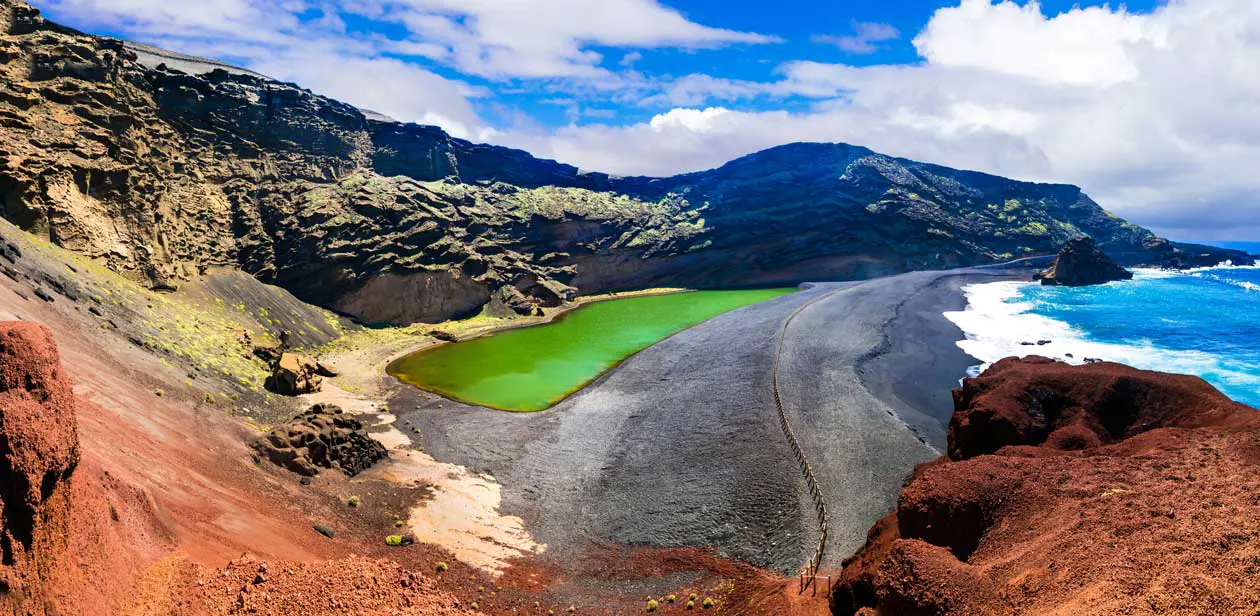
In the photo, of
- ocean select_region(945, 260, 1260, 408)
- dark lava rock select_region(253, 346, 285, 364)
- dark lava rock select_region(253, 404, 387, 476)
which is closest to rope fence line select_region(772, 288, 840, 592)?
ocean select_region(945, 260, 1260, 408)

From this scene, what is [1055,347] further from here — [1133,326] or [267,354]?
[267,354]

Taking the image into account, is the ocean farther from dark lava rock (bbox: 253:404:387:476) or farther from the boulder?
the boulder

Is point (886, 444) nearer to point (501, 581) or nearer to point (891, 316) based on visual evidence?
point (501, 581)

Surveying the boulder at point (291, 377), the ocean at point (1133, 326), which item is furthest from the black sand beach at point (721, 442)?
the ocean at point (1133, 326)

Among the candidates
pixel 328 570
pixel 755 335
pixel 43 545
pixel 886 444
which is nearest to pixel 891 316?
pixel 755 335

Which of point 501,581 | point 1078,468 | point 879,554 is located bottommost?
point 501,581
